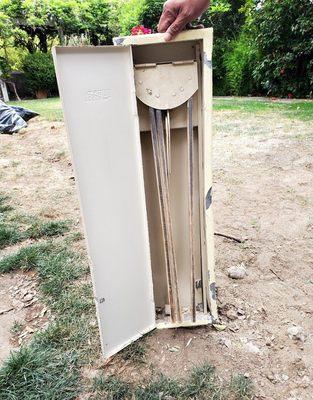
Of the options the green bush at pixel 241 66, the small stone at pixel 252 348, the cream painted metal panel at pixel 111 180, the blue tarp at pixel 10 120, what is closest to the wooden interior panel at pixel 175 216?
the cream painted metal panel at pixel 111 180

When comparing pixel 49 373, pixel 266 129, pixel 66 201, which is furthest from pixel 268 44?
pixel 49 373

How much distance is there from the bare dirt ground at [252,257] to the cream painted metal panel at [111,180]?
225 mm

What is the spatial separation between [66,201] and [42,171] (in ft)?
4.14

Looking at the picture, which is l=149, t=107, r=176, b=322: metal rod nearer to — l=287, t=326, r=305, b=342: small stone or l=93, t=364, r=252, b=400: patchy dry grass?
Answer: l=93, t=364, r=252, b=400: patchy dry grass

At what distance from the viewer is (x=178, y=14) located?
1.20m

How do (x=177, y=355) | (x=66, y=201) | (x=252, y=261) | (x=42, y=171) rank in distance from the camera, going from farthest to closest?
1. (x=42, y=171)
2. (x=66, y=201)
3. (x=252, y=261)
4. (x=177, y=355)

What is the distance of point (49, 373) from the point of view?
1.37 meters

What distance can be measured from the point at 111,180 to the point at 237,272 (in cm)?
109

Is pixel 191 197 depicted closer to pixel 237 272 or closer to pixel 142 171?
pixel 142 171

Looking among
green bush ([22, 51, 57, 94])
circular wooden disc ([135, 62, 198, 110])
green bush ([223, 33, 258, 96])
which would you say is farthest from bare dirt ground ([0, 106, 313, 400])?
green bush ([22, 51, 57, 94])

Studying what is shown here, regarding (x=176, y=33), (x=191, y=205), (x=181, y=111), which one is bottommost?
(x=191, y=205)

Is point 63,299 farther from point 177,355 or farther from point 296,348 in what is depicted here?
point 296,348

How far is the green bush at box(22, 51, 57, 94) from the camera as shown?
46.3ft

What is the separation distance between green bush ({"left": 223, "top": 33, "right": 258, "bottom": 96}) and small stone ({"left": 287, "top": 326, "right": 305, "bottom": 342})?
31.8 ft
